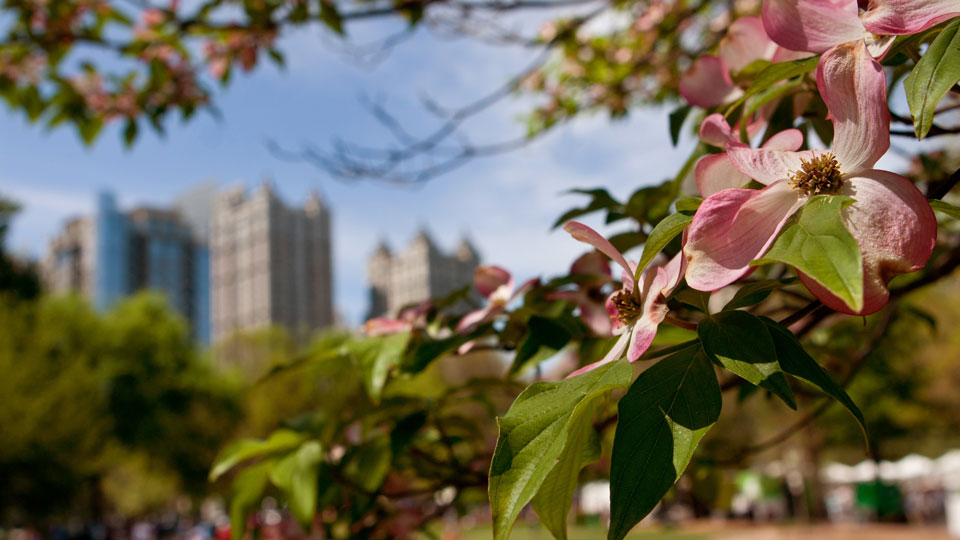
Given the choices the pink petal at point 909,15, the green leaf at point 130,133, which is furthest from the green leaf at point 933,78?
the green leaf at point 130,133

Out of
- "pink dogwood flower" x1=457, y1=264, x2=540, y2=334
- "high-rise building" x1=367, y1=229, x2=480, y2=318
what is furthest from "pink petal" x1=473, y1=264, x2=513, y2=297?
"high-rise building" x1=367, y1=229, x2=480, y2=318

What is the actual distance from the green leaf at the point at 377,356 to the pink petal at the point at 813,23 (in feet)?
1.44

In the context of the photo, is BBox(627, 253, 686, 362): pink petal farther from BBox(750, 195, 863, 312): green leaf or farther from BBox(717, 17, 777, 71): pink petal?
BBox(717, 17, 777, 71): pink petal

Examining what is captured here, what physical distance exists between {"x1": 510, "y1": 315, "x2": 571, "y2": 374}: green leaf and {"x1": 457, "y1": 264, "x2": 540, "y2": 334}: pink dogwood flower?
0.07 metres

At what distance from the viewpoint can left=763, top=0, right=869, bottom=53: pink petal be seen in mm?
468

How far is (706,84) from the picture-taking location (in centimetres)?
73

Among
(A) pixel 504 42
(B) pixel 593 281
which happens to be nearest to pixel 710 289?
(B) pixel 593 281

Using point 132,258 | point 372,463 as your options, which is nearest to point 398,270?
point 132,258

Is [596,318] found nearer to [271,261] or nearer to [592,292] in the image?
[592,292]

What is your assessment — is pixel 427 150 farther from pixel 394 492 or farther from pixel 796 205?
pixel 796 205

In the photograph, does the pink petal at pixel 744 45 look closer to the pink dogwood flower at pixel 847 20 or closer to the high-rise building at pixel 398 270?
the pink dogwood flower at pixel 847 20

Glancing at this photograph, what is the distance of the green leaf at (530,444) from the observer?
1.28 ft

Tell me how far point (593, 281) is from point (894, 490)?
18456mm

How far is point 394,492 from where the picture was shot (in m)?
1.03
